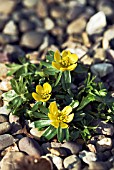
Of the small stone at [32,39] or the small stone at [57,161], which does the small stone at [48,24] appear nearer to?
the small stone at [32,39]

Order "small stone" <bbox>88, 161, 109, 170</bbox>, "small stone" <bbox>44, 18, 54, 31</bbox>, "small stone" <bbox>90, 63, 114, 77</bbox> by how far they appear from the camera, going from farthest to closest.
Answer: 1. "small stone" <bbox>44, 18, 54, 31</bbox>
2. "small stone" <bbox>90, 63, 114, 77</bbox>
3. "small stone" <bbox>88, 161, 109, 170</bbox>

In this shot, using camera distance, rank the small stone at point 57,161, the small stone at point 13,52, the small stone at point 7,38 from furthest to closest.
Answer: the small stone at point 7,38 → the small stone at point 13,52 → the small stone at point 57,161

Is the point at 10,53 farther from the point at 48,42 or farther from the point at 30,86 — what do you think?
the point at 30,86

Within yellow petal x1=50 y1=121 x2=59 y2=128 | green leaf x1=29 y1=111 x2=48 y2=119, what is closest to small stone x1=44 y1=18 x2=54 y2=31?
green leaf x1=29 y1=111 x2=48 y2=119

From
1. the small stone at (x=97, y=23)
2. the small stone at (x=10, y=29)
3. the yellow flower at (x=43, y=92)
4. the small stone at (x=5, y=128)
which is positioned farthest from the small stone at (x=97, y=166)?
the small stone at (x=10, y=29)

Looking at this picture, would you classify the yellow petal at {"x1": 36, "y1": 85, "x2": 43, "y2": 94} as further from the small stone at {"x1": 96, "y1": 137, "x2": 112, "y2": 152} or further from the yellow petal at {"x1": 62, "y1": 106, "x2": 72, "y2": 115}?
the small stone at {"x1": 96, "y1": 137, "x2": 112, "y2": 152}
